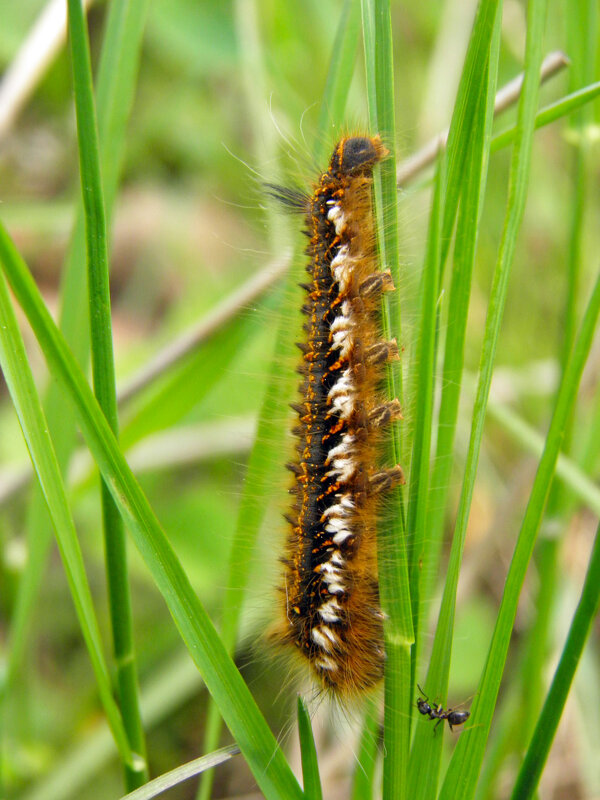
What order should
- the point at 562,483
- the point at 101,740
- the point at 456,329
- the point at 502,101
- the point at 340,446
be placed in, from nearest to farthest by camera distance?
the point at 456,329, the point at 340,446, the point at 502,101, the point at 562,483, the point at 101,740

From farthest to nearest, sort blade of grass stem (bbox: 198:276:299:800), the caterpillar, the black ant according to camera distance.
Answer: blade of grass stem (bbox: 198:276:299:800) < the caterpillar < the black ant

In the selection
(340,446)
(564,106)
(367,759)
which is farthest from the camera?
(340,446)

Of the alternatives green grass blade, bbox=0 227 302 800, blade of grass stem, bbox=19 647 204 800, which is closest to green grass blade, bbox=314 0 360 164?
green grass blade, bbox=0 227 302 800

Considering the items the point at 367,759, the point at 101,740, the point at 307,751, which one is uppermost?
the point at 307,751

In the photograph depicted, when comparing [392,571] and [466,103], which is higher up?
[466,103]

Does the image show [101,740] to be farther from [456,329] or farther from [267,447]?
[456,329]

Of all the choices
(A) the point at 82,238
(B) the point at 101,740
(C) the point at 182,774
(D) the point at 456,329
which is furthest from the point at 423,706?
(B) the point at 101,740

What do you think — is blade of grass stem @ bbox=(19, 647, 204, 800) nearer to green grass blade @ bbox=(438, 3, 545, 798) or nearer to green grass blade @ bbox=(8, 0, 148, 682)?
green grass blade @ bbox=(8, 0, 148, 682)
